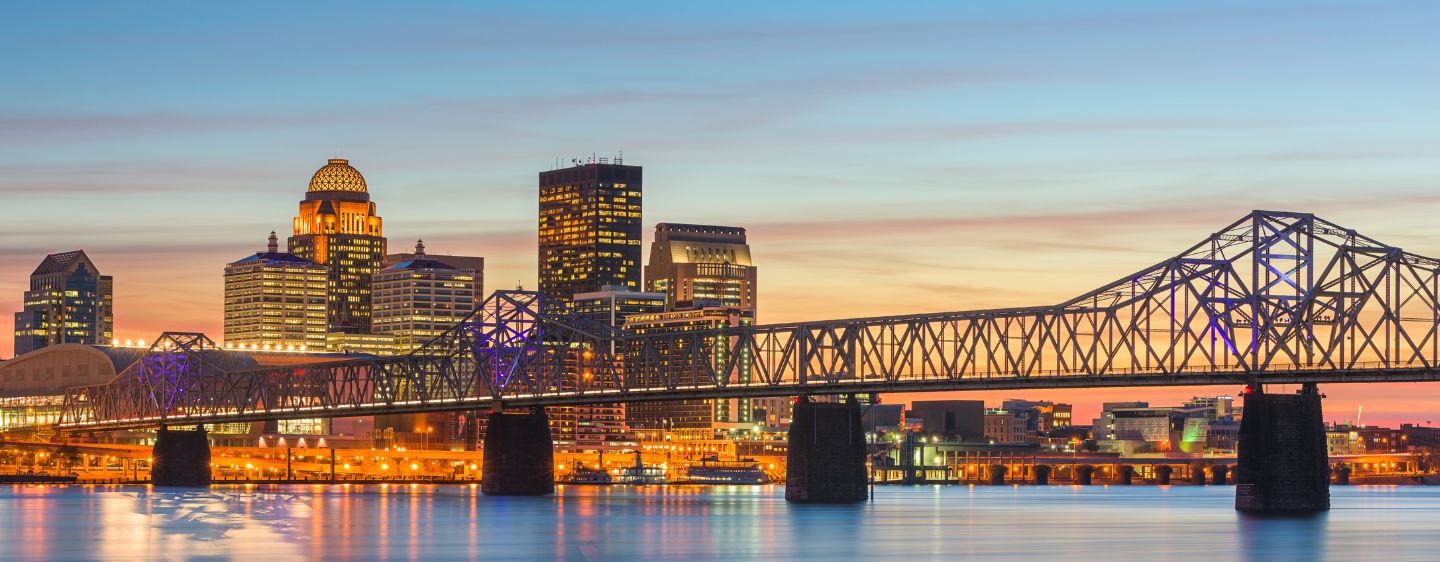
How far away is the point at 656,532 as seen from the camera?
120188 mm

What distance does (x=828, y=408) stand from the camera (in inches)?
6176

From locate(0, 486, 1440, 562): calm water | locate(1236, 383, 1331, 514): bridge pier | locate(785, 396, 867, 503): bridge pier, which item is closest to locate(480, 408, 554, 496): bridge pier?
locate(0, 486, 1440, 562): calm water

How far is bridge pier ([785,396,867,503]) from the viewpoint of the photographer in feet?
517

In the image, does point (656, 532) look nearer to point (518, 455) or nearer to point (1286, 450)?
point (1286, 450)

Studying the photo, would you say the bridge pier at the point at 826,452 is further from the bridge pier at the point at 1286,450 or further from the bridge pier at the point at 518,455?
the bridge pier at the point at 518,455

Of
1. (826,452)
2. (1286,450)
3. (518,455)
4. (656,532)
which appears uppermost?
(1286,450)

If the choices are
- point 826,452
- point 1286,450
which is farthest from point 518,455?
point 1286,450

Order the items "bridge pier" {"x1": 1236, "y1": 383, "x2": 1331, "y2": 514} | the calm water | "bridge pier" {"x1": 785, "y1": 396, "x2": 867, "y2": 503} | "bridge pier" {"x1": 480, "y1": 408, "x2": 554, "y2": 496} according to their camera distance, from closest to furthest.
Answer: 1. the calm water
2. "bridge pier" {"x1": 1236, "y1": 383, "x2": 1331, "y2": 514}
3. "bridge pier" {"x1": 785, "y1": 396, "x2": 867, "y2": 503}
4. "bridge pier" {"x1": 480, "y1": 408, "x2": 554, "y2": 496}

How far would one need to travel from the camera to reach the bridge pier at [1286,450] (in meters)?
135

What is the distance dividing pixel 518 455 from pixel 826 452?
38915mm

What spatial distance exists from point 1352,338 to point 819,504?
40306 millimetres

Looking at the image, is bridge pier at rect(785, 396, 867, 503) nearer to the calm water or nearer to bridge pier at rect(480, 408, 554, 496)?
the calm water

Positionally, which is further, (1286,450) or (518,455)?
(518,455)

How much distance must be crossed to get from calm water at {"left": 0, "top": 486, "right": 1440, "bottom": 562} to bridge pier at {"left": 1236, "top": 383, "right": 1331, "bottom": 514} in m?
2.90
